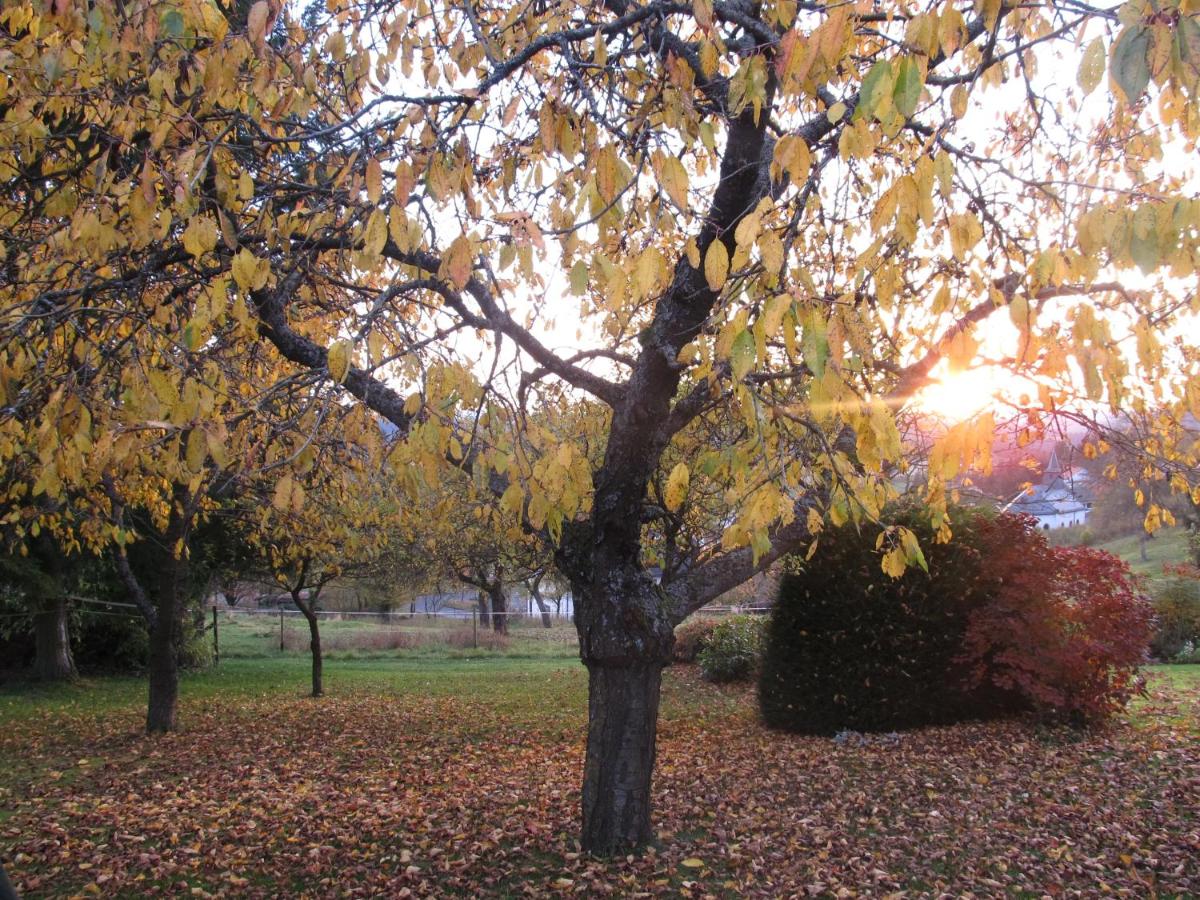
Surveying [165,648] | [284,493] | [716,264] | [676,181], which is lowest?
[165,648]

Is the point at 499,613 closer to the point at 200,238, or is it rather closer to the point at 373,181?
the point at 200,238

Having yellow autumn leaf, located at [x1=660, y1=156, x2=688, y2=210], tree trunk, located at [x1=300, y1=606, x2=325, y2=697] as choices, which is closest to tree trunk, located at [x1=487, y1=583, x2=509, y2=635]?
tree trunk, located at [x1=300, y1=606, x2=325, y2=697]

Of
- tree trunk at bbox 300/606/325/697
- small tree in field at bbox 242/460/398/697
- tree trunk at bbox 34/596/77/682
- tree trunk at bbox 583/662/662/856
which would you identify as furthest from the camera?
tree trunk at bbox 34/596/77/682

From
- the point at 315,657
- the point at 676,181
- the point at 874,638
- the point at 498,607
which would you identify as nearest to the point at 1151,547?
the point at 498,607

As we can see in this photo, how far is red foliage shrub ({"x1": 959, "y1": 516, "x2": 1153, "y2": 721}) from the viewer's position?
787 cm

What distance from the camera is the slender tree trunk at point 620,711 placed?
4.66 metres

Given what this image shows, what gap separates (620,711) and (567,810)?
144cm

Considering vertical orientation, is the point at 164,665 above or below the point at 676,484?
below

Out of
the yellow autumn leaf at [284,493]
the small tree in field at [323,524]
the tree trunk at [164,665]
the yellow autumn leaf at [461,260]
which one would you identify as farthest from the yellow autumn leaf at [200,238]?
the tree trunk at [164,665]

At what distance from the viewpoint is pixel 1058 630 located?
26.3ft

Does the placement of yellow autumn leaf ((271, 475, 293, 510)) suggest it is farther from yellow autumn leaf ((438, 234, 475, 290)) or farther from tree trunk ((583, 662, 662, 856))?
tree trunk ((583, 662, 662, 856))

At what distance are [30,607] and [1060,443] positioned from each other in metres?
15.7

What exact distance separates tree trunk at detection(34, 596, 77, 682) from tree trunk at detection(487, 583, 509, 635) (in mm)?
11477

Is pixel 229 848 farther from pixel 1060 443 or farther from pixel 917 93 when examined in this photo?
pixel 1060 443
